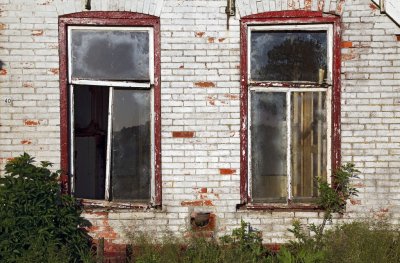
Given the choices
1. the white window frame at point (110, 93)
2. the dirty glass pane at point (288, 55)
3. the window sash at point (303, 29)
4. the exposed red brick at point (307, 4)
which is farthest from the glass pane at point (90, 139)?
the exposed red brick at point (307, 4)

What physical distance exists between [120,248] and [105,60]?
6.83 ft

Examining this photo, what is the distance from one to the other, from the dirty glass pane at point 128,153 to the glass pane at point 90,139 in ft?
0.45

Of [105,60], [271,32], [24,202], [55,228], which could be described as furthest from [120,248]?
[271,32]

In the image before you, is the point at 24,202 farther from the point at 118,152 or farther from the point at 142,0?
the point at 142,0

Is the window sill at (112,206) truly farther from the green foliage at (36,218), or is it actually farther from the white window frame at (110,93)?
the green foliage at (36,218)

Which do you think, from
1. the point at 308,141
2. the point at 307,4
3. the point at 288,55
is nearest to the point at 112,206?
the point at 308,141

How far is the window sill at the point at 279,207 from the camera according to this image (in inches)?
245

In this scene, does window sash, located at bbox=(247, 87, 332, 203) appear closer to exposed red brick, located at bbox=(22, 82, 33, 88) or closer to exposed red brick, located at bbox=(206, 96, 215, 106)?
exposed red brick, located at bbox=(206, 96, 215, 106)

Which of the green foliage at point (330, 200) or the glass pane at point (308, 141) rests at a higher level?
the glass pane at point (308, 141)

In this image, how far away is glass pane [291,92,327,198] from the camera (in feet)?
20.8

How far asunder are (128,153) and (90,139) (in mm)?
468

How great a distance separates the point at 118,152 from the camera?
6.31 meters

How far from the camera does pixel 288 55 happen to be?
634cm

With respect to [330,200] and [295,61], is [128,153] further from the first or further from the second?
[330,200]
